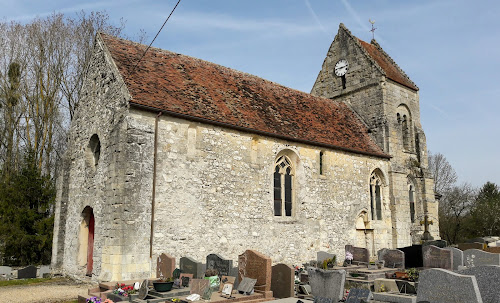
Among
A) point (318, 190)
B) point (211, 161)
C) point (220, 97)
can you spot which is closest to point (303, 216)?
point (318, 190)

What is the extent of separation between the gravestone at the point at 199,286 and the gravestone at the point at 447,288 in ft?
16.1

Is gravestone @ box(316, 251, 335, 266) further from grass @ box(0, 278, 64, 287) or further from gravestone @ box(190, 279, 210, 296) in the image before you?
grass @ box(0, 278, 64, 287)

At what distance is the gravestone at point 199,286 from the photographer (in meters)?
9.73

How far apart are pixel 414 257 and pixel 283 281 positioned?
6.23 metres

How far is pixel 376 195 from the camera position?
1997cm

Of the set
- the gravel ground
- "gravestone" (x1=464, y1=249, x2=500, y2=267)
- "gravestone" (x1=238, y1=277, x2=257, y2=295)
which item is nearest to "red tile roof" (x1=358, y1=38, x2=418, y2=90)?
"gravestone" (x1=464, y1=249, x2=500, y2=267)

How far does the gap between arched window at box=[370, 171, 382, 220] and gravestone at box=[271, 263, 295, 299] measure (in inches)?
398

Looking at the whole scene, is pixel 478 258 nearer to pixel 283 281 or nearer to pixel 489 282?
pixel 489 282

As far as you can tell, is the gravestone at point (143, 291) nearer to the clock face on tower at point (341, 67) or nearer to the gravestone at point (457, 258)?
the gravestone at point (457, 258)

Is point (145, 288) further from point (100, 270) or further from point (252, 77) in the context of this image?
point (252, 77)

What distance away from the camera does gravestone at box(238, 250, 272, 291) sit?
10.5 m

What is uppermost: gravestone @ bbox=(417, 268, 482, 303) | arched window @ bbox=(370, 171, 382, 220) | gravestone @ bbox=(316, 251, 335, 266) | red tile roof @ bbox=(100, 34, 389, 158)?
red tile roof @ bbox=(100, 34, 389, 158)

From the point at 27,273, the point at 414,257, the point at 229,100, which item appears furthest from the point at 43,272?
the point at 414,257

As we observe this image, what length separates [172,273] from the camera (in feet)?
36.3
